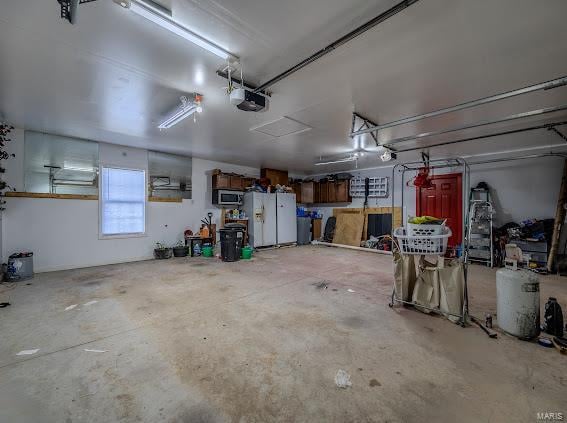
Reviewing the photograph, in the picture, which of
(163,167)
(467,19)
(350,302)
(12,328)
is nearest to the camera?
(467,19)

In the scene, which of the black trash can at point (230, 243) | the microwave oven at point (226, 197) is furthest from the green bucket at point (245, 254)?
the microwave oven at point (226, 197)

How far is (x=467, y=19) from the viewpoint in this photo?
68.4 inches

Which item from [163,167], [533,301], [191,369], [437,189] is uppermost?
[163,167]

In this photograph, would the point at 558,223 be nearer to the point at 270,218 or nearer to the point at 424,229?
the point at 424,229

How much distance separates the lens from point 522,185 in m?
5.46

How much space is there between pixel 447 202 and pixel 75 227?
895 centimetres

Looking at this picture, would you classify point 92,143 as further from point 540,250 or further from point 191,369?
point 540,250

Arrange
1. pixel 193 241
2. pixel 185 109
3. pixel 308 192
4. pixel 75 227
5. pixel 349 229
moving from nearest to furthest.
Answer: pixel 185 109 → pixel 75 227 → pixel 193 241 → pixel 349 229 → pixel 308 192

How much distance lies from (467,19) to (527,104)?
2.34 metres

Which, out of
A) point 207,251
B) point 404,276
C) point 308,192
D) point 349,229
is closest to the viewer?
point 404,276

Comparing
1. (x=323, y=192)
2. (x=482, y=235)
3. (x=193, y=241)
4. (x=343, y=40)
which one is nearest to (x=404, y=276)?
(x=343, y=40)

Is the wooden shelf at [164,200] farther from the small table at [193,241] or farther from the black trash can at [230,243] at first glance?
the black trash can at [230,243]

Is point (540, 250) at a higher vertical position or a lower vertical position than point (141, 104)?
lower

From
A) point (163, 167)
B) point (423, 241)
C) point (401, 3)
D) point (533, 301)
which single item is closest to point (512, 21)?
point (401, 3)
